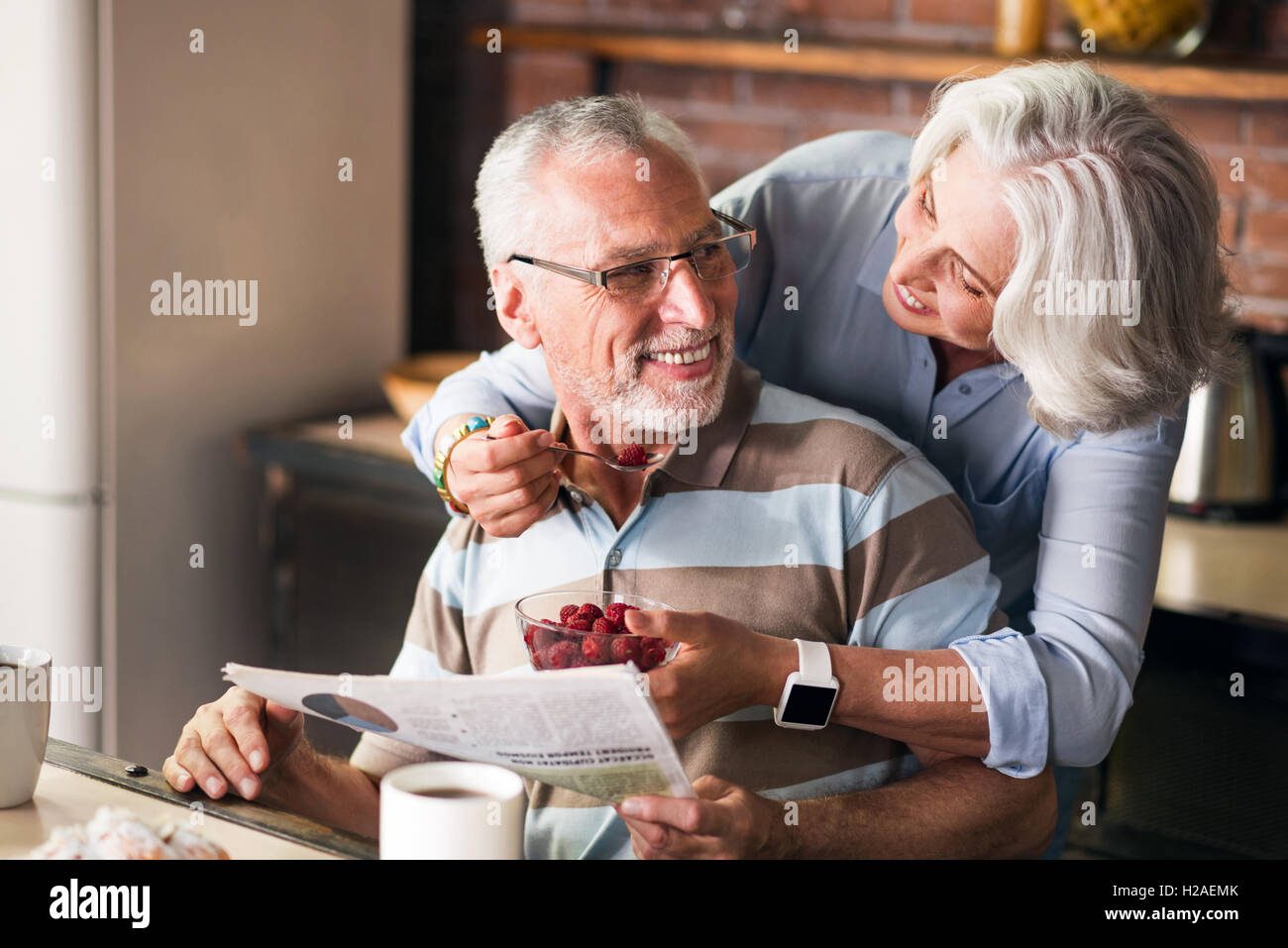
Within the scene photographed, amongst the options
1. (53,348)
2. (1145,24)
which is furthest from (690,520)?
(1145,24)

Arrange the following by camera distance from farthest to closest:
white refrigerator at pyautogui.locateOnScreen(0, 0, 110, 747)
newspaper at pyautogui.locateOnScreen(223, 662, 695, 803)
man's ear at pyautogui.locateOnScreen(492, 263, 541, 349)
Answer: white refrigerator at pyautogui.locateOnScreen(0, 0, 110, 747) < man's ear at pyautogui.locateOnScreen(492, 263, 541, 349) < newspaper at pyautogui.locateOnScreen(223, 662, 695, 803)

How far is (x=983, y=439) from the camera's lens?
62.7 inches

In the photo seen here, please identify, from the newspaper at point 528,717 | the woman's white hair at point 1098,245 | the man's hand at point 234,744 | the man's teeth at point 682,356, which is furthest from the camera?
the man's teeth at point 682,356

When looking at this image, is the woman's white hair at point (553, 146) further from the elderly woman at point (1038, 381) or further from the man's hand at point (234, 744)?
the man's hand at point (234, 744)

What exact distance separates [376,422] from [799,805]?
1.56 meters

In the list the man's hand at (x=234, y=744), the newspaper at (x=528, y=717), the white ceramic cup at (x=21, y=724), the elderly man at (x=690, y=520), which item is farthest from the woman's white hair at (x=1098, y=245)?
the white ceramic cup at (x=21, y=724)

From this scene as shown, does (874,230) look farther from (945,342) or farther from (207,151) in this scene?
(207,151)

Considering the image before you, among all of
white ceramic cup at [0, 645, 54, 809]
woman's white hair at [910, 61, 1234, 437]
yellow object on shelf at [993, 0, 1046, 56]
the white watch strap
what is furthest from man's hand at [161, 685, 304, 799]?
yellow object on shelf at [993, 0, 1046, 56]

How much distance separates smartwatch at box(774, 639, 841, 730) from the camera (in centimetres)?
130

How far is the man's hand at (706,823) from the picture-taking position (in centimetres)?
112

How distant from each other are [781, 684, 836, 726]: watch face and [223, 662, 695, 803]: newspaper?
0.21 meters

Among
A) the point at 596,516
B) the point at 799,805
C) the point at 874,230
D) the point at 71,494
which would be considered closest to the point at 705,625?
the point at 799,805

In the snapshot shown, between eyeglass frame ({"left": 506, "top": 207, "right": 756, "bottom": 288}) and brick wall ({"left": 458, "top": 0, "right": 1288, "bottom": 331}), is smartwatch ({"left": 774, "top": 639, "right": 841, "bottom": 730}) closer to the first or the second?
eyeglass frame ({"left": 506, "top": 207, "right": 756, "bottom": 288})

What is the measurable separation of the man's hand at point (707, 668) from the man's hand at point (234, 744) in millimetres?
363
